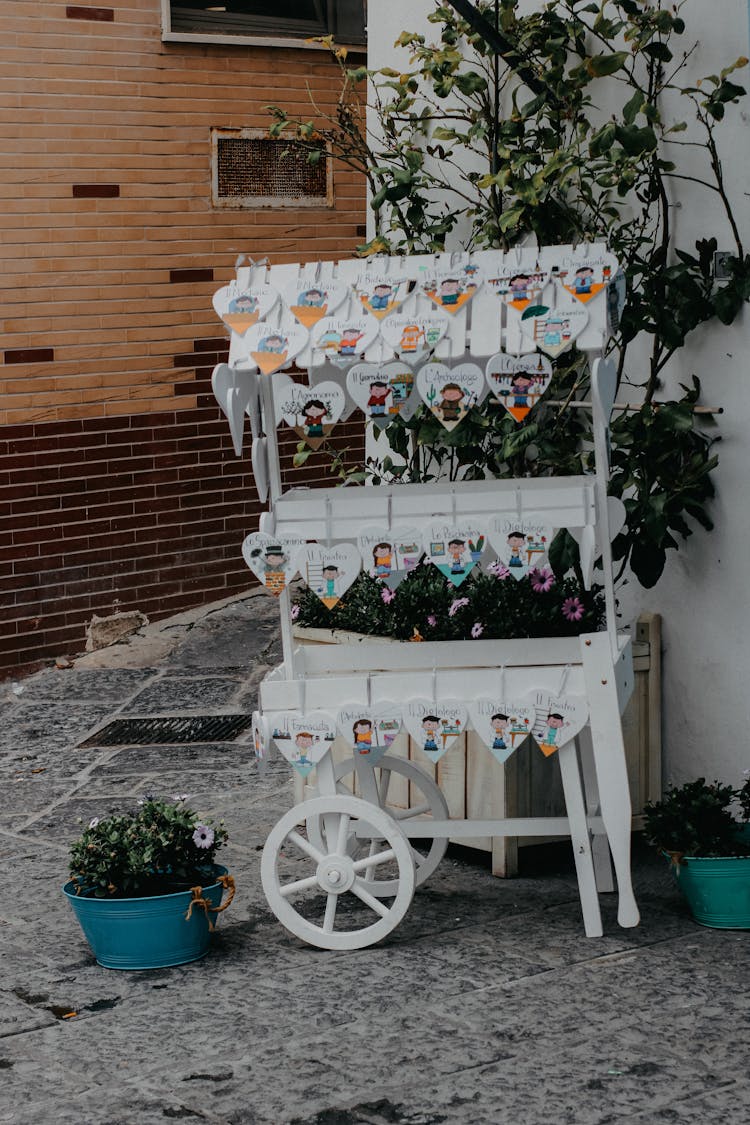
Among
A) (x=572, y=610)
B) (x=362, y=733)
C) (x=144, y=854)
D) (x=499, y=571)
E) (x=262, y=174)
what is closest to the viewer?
(x=144, y=854)

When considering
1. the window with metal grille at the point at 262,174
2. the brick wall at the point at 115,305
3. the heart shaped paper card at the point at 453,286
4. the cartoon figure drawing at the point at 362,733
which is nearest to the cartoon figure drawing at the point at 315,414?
the heart shaped paper card at the point at 453,286

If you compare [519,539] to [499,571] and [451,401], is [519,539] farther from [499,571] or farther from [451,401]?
[499,571]

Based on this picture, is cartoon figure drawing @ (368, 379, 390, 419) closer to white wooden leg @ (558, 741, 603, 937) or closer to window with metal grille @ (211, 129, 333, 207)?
white wooden leg @ (558, 741, 603, 937)

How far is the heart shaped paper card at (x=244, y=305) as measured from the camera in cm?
477

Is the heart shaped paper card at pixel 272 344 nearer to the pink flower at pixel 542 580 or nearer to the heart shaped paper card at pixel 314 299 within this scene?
the heart shaped paper card at pixel 314 299

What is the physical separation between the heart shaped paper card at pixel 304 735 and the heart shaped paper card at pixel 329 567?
0.37 metres

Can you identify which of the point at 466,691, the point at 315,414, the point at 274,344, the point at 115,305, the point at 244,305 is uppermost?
the point at 115,305

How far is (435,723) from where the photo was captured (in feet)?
15.5

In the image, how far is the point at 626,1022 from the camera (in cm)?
418

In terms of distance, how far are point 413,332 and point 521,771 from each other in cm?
173

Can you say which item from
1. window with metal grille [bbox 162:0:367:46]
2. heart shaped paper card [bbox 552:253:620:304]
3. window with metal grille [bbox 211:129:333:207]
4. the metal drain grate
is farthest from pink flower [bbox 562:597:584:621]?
window with metal grille [bbox 162:0:367:46]

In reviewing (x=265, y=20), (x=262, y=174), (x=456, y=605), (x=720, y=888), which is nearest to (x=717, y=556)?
(x=456, y=605)

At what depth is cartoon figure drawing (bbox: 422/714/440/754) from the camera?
471 cm

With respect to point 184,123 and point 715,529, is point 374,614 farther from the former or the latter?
point 184,123
